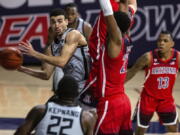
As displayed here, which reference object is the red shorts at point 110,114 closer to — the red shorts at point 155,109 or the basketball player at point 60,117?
the basketball player at point 60,117

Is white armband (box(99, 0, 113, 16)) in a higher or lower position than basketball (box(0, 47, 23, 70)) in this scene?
higher

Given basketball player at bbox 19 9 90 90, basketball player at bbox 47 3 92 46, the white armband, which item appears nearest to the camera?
the white armband

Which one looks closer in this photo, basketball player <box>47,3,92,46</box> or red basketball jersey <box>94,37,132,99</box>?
red basketball jersey <box>94,37,132,99</box>

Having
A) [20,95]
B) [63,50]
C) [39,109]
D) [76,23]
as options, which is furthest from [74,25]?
[39,109]

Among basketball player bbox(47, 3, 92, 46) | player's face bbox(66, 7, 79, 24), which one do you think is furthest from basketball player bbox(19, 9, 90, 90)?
player's face bbox(66, 7, 79, 24)

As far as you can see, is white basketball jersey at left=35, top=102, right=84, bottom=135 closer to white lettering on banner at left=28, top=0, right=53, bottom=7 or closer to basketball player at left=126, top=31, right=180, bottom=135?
basketball player at left=126, top=31, right=180, bottom=135

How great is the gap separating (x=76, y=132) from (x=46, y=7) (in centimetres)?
943

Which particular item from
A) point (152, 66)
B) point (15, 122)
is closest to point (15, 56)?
point (152, 66)

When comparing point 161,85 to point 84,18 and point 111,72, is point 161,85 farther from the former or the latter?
point 84,18

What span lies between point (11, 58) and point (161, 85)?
2318 mm

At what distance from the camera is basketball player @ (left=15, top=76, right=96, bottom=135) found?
4.18 metres

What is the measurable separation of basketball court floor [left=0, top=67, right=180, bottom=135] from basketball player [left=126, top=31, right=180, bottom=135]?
1826 millimetres

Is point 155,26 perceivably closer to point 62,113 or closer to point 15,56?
point 15,56

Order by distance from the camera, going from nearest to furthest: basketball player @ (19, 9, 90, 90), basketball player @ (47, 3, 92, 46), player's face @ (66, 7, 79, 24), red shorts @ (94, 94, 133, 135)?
1. red shorts @ (94, 94, 133, 135)
2. basketball player @ (19, 9, 90, 90)
3. basketball player @ (47, 3, 92, 46)
4. player's face @ (66, 7, 79, 24)
